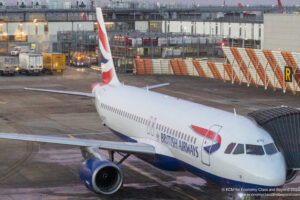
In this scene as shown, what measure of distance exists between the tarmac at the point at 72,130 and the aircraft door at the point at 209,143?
12.1ft

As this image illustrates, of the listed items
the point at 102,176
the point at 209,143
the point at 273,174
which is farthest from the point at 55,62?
the point at 273,174

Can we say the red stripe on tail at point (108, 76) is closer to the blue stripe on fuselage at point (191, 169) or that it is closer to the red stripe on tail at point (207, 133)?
the blue stripe on fuselage at point (191, 169)

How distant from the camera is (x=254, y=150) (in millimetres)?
24453

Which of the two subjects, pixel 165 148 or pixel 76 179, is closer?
pixel 165 148

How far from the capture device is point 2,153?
40.0 metres

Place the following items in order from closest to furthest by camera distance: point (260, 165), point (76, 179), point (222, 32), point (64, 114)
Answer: point (260, 165) → point (76, 179) → point (64, 114) → point (222, 32)

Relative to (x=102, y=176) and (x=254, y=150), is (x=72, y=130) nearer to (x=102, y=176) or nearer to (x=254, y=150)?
(x=102, y=176)

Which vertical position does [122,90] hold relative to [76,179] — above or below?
above

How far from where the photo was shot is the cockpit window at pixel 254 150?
24.4 metres

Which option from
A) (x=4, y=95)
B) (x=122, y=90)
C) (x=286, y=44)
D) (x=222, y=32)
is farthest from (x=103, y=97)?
(x=222, y=32)

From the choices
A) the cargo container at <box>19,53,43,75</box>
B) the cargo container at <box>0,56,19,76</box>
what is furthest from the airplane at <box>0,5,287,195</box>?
the cargo container at <box>0,56,19,76</box>

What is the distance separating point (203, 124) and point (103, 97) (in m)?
14.3

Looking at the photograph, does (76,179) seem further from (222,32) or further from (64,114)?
(222,32)

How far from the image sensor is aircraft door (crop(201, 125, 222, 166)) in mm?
25877
